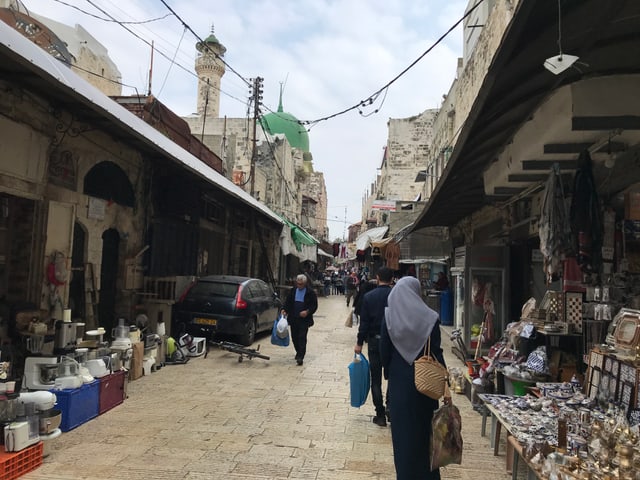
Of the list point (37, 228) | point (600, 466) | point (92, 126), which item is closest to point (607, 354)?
point (600, 466)

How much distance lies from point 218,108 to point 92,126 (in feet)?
105

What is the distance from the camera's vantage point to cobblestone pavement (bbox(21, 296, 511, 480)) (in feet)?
13.4

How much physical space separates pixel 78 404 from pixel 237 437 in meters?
1.73

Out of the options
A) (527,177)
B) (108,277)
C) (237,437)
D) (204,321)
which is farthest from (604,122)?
(108,277)

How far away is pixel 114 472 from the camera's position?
156 inches

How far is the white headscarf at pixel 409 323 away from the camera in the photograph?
140 inches

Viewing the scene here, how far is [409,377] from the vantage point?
3527mm

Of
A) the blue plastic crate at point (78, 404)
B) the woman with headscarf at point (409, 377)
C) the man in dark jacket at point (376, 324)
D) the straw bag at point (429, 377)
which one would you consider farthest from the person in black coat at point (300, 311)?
the straw bag at point (429, 377)

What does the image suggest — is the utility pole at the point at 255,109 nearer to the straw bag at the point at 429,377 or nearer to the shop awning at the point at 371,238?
the shop awning at the point at 371,238

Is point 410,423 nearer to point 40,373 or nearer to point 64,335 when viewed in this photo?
point 40,373

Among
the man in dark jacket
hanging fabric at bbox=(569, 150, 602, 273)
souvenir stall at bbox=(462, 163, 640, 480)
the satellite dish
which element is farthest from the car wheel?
the satellite dish

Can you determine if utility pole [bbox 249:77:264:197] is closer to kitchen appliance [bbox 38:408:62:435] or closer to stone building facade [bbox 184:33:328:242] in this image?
stone building facade [bbox 184:33:328:242]

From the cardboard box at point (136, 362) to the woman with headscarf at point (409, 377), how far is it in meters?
4.75

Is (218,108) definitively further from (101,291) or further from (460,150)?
(460,150)
